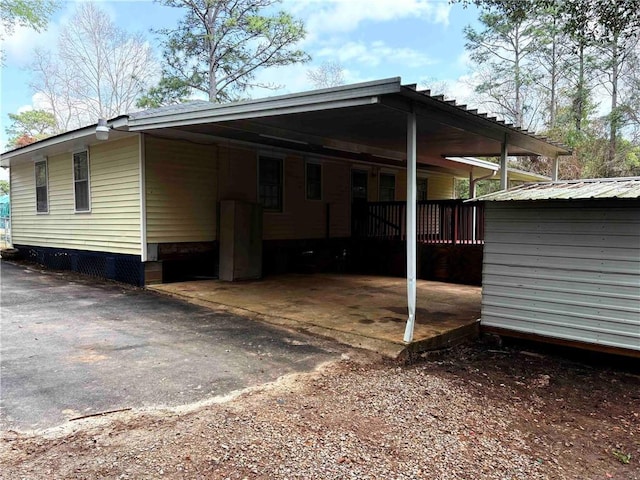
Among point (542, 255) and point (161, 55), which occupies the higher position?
point (161, 55)

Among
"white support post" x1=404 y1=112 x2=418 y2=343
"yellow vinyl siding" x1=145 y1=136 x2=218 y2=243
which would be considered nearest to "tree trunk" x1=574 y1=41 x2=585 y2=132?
"yellow vinyl siding" x1=145 y1=136 x2=218 y2=243

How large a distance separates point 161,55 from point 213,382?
20785 millimetres

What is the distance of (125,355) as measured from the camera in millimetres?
4098

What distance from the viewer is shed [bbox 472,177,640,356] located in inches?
160

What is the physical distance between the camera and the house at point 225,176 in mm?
5480

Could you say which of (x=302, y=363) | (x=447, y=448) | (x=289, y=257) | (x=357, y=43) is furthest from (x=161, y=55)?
(x=447, y=448)

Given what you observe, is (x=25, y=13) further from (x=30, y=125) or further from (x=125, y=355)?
(x=125, y=355)

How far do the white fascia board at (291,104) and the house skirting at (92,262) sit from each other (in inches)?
107

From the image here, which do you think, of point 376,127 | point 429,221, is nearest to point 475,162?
point 429,221

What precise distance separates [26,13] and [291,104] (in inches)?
598

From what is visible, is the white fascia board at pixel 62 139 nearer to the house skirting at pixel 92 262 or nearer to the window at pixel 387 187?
the house skirting at pixel 92 262

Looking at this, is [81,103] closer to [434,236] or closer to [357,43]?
[357,43]

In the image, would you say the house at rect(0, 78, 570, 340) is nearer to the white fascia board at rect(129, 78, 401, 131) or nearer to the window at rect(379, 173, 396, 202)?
the white fascia board at rect(129, 78, 401, 131)

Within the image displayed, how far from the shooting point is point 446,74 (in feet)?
92.0
